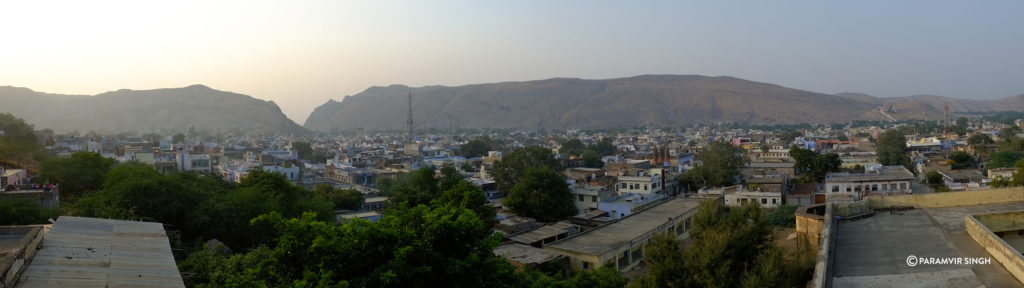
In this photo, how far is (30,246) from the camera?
25.7 ft

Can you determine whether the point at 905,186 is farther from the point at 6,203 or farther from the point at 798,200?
the point at 6,203

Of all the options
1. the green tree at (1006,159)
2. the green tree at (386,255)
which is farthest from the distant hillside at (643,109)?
the green tree at (386,255)

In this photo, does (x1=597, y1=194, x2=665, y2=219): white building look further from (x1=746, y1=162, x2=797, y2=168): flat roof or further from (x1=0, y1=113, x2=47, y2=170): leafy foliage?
(x1=0, y1=113, x2=47, y2=170): leafy foliage

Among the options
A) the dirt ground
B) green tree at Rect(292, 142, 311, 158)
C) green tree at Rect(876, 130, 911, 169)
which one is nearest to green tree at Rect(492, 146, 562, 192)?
the dirt ground

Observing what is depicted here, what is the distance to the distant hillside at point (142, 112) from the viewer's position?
398 feet

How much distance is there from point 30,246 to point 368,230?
5143 millimetres

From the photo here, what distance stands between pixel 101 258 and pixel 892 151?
4367 cm

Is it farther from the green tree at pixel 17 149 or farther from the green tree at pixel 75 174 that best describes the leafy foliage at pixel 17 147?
the green tree at pixel 75 174

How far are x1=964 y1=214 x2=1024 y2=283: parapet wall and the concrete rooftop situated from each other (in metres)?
0.08

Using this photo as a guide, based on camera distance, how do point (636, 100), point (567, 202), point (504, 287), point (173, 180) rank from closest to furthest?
point (504, 287), point (173, 180), point (567, 202), point (636, 100)

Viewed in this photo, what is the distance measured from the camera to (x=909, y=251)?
9.09m

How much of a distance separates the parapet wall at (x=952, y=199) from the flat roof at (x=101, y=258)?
14326 mm

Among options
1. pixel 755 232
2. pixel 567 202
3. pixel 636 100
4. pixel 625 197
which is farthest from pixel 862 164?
pixel 636 100

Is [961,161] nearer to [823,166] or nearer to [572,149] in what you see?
[823,166]
